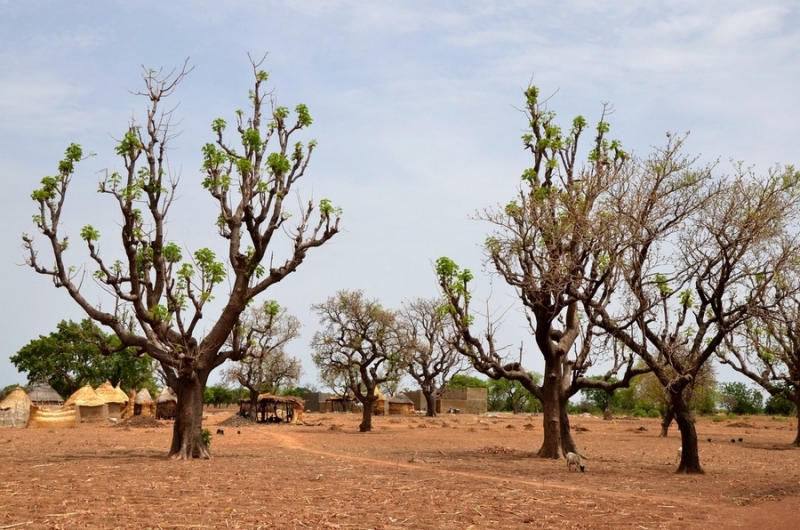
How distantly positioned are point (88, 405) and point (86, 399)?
455 millimetres

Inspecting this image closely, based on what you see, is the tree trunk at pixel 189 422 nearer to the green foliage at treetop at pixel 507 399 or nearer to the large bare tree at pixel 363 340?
the large bare tree at pixel 363 340

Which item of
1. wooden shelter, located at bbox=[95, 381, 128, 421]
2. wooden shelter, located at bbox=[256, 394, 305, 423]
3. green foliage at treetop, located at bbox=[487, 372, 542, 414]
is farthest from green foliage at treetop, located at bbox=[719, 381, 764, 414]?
wooden shelter, located at bbox=[95, 381, 128, 421]

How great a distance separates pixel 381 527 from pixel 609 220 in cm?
1073

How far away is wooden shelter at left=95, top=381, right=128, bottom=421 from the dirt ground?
95.4ft

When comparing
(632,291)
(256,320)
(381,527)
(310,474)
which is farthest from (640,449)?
(256,320)

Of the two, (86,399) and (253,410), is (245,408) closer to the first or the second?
(253,410)

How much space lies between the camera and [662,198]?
18.2 meters

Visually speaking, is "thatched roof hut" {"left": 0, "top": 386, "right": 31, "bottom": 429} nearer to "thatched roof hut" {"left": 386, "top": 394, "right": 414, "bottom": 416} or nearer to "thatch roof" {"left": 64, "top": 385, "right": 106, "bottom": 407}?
"thatch roof" {"left": 64, "top": 385, "right": 106, "bottom": 407}

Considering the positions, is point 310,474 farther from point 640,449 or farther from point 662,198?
point 640,449

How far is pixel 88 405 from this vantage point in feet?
159

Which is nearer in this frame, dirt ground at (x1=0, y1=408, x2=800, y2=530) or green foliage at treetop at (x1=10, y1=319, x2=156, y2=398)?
dirt ground at (x1=0, y1=408, x2=800, y2=530)

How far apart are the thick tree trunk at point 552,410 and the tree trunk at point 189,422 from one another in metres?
9.42

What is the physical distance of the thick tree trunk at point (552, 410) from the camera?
21984mm

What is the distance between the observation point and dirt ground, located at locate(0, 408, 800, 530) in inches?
414
